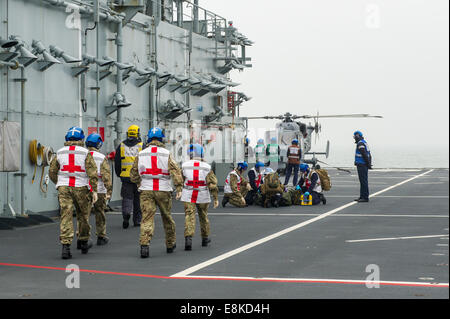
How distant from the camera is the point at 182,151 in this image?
89.6ft

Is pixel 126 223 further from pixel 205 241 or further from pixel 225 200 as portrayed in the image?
pixel 225 200

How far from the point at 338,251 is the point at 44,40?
9.94 m

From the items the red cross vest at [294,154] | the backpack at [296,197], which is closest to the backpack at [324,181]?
the backpack at [296,197]

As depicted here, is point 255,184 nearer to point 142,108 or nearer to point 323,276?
point 142,108

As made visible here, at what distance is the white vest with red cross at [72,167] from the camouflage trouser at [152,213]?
39.7 inches

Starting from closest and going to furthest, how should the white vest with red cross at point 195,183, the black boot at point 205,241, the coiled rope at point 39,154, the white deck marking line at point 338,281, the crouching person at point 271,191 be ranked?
the white deck marking line at point 338,281 → the white vest with red cross at point 195,183 → the black boot at point 205,241 → the coiled rope at point 39,154 → the crouching person at point 271,191

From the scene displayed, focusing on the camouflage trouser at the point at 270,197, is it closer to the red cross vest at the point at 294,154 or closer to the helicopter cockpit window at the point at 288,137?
the red cross vest at the point at 294,154

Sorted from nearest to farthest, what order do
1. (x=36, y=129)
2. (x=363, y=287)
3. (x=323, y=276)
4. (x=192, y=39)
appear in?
(x=363, y=287) < (x=323, y=276) < (x=36, y=129) < (x=192, y=39)

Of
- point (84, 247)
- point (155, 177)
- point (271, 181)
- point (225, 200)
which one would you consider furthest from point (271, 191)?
point (84, 247)

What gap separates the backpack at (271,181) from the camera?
21.7 m

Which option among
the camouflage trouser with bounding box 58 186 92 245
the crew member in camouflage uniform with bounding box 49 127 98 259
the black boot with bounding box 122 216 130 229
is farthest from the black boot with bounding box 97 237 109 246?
the black boot with bounding box 122 216 130 229

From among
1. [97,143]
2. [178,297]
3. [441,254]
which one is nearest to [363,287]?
[178,297]

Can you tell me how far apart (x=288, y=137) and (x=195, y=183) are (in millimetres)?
28446

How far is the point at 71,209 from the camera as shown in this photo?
12.4 metres
